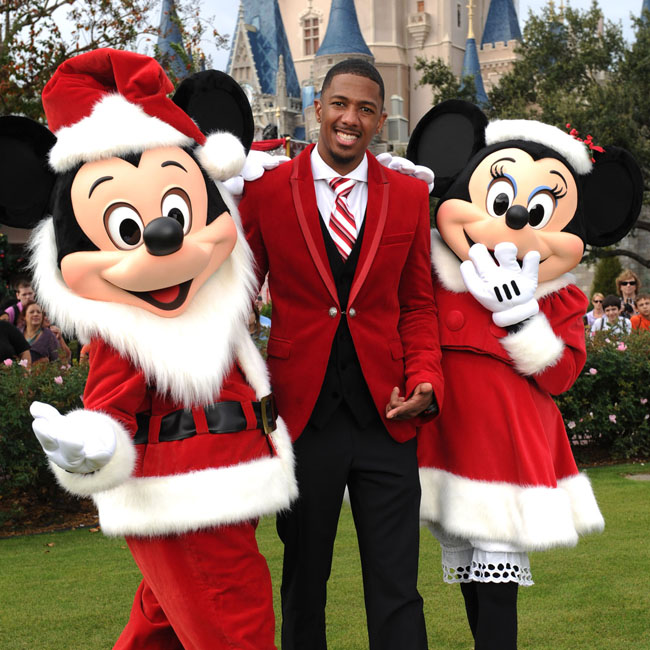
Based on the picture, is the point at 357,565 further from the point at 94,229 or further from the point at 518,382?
the point at 94,229

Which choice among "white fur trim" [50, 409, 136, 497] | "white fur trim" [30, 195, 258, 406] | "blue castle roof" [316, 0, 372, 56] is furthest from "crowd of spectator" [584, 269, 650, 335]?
"blue castle roof" [316, 0, 372, 56]

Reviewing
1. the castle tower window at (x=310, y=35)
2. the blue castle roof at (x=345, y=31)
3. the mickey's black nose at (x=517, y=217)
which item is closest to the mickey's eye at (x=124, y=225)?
the mickey's black nose at (x=517, y=217)

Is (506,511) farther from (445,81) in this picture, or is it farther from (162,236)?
(445,81)

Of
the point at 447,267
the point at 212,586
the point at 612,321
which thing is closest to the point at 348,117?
the point at 447,267

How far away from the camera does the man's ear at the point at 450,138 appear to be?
3928mm

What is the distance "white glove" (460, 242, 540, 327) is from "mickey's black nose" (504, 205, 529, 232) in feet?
0.24

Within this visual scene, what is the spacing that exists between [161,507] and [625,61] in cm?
2795

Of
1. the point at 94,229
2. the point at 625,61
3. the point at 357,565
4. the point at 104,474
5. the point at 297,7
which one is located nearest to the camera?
the point at 104,474

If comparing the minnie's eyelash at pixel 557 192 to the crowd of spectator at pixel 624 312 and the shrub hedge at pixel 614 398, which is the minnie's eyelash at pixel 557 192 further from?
the shrub hedge at pixel 614 398

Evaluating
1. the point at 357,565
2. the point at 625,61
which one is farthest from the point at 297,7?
the point at 357,565

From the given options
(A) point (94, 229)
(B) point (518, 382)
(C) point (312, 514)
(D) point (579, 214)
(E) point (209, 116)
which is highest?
(E) point (209, 116)

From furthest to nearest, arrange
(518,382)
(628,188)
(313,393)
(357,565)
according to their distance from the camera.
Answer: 1. (357,565)
2. (628,188)
3. (518,382)
4. (313,393)

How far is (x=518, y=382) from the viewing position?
12.0ft

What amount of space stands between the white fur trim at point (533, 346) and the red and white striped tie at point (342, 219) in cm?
70
